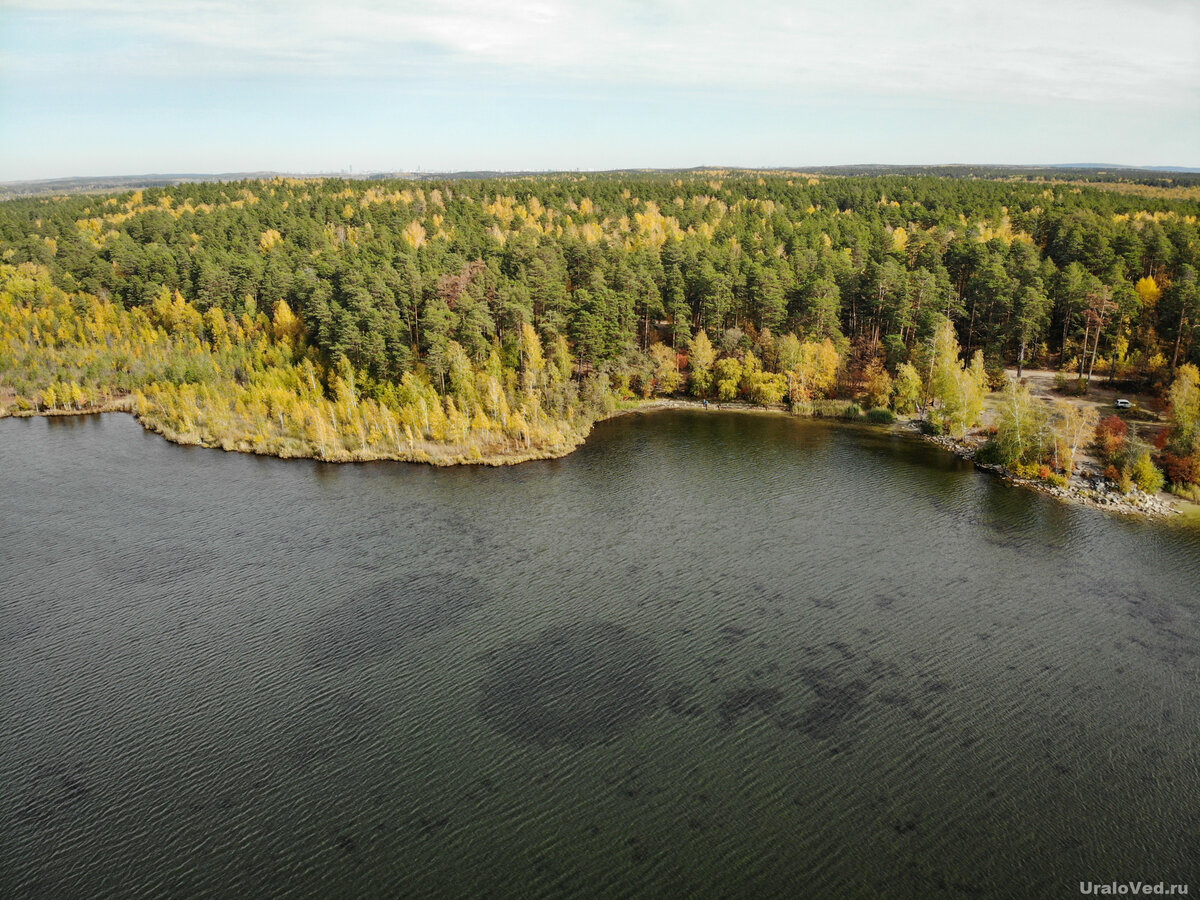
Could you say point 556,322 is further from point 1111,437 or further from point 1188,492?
point 1188,492

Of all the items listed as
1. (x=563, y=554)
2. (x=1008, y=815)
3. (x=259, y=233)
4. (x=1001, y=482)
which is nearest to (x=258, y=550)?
(x=563, y=554)

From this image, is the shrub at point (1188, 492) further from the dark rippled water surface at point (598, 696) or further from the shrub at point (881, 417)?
the shrub at point (881, 417)

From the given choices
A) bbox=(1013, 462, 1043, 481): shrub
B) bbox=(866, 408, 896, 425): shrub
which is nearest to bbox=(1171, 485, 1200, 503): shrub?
bbox=(1013, 462, 1043, 481): shrub

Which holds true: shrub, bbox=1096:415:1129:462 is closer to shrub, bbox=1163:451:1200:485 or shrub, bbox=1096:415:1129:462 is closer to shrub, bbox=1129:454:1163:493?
shrub, bbox=1129:454:1163:493

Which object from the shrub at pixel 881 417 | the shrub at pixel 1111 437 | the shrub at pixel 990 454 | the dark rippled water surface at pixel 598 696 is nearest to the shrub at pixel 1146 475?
the shrub at pixel 1111 437

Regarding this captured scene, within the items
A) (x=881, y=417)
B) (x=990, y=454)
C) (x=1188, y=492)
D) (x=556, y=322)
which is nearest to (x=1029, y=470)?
(x=990, y=454)

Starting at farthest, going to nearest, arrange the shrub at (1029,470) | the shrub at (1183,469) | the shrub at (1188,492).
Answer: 1. the shrub at (1029,470)
2. the shrub at (1183,469)
3. the shrub at (1188,492)

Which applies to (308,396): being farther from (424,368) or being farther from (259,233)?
(259,233)
